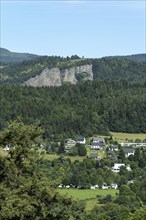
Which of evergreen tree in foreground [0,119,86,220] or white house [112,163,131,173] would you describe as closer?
evergreen tree in foreground [0,119,86,220]

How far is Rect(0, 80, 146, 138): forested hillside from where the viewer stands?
13881 cm

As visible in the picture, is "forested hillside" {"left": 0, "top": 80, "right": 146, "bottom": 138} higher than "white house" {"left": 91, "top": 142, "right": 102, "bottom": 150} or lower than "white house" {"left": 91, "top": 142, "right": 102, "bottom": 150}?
higher

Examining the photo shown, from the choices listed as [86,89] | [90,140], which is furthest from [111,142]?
[86,89]

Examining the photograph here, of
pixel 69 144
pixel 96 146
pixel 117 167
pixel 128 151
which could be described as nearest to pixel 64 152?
pixel 96 146

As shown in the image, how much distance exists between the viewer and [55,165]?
9350 cm

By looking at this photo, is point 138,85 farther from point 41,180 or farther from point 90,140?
point 41,180

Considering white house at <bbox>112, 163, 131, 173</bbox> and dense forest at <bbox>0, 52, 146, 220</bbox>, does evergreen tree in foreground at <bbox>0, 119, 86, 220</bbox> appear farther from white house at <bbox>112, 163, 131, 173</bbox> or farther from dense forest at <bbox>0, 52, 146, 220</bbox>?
white house at <bbox>112, 163, 131, 173</bbox>

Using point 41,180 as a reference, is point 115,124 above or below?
below

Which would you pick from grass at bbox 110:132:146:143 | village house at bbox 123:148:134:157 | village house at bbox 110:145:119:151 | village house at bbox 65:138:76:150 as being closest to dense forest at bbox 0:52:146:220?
village house at bbox 110:145:119:151

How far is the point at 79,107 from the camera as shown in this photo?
158375mm

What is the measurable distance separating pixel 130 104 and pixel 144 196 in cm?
8474

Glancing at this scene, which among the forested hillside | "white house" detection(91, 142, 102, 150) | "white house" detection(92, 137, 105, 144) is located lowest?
"white house" detection(91, 142, 102, 150)

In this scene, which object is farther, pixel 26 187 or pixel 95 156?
pixel 95 156

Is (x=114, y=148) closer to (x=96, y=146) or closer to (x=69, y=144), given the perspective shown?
(x=96, y=146)
